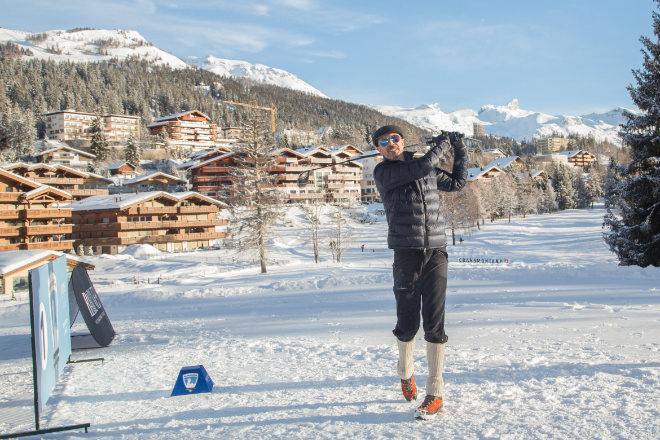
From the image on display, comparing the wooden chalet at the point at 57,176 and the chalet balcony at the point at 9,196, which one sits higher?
the wooden chalet at the point at 57,176

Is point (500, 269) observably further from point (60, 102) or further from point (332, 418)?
point (60, 102)

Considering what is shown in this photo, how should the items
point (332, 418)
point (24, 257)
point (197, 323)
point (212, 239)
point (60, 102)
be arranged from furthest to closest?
point (60, 102)
point (212, 239)
point (24, 257)
point (197, 323)
point (332, 418)

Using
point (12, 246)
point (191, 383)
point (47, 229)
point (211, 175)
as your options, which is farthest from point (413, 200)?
point (211, 175)

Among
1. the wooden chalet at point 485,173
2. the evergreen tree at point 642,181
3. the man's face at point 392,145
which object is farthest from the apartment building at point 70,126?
the man's face at point 392,145

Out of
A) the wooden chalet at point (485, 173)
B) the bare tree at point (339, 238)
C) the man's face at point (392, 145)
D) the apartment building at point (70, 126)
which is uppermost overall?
the apartment building at point (70, 126)

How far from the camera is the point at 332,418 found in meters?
3.23

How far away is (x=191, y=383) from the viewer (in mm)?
3984

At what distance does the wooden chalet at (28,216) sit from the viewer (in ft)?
130

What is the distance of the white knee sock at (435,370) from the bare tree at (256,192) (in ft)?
86.1

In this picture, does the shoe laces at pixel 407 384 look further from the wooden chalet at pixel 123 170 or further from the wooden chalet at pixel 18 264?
the wooden chalet at pixel 123 170

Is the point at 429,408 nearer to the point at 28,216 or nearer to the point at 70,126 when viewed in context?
the point at 28,216

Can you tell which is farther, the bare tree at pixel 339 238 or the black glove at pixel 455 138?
the bare tree at pixel 339 238

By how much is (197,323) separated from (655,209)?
1920cm

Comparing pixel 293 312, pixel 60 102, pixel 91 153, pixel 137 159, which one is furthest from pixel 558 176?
pixel 60 102
